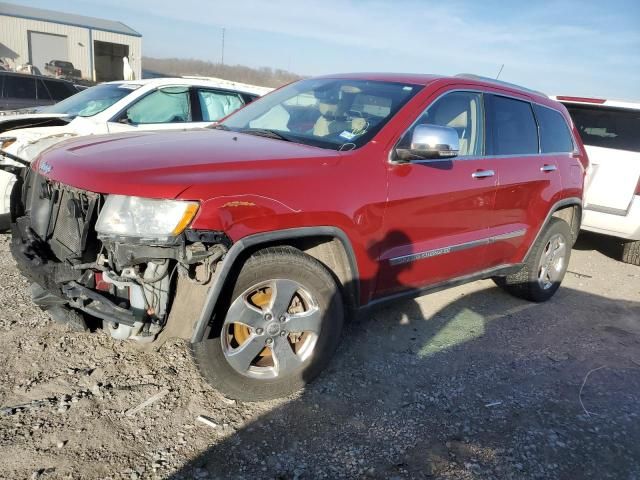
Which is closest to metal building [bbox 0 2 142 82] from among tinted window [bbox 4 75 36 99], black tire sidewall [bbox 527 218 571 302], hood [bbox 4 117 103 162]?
tinted window [bbox 4 75 36 99]

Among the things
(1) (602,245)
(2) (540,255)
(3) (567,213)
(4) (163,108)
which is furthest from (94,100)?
(1) (602,245)

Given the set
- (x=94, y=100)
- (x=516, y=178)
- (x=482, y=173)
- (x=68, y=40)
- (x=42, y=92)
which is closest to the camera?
(x=482, y=173)

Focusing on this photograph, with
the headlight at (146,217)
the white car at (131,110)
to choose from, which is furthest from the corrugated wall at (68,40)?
the headlight at (146,217)

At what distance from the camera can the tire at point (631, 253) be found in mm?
6160

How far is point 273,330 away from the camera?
8.52 ft

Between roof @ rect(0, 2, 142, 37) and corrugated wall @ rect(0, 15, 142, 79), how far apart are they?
0.36 metres

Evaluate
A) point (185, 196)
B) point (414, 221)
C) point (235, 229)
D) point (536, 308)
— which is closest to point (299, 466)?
point (235, 229)

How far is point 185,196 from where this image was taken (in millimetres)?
2158

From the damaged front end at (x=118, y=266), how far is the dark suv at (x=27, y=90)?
933 cm

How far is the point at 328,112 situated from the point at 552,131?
7.58 ft

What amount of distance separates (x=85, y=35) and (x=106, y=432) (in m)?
41.2

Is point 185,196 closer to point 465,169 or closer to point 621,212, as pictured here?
point 465,169

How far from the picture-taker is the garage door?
3469cm

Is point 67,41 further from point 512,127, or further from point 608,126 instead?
point 512,127
